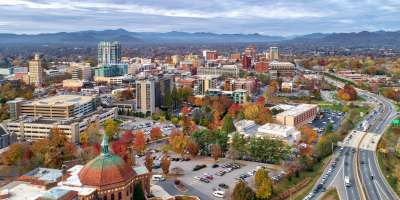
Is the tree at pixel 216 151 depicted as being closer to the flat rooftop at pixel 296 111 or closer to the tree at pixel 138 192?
the tree at pixel 138 192

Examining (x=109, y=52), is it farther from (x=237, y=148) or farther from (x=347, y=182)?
(x=347, y=182)

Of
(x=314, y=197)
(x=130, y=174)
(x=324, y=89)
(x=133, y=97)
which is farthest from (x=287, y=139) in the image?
(x=324, y=89)

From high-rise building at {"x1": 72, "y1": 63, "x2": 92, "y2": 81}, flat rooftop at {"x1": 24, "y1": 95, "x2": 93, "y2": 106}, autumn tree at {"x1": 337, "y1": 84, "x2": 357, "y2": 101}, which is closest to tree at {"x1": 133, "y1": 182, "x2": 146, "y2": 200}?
flat rooftop at {"x1": 24, "y1": 95, "x2": 93, "y2": 106}

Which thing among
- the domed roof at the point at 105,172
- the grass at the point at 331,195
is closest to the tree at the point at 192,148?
the grass at the point at 331,195

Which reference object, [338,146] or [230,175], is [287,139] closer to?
[338,146]

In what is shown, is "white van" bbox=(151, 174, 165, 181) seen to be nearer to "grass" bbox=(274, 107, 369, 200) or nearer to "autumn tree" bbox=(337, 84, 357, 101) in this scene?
"grass" bbox=(274, 107, 369, 200)

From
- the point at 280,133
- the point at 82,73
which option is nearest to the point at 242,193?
the point at 280,133

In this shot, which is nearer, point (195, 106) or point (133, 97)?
point (195, 106)
